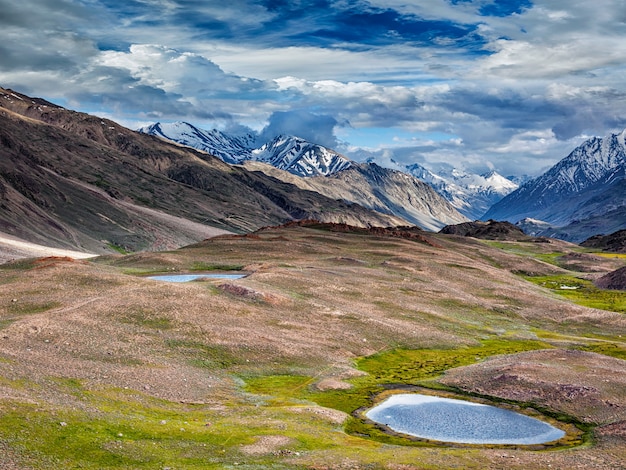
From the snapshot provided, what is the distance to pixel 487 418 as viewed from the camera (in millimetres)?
63344

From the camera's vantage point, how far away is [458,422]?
6122 cm

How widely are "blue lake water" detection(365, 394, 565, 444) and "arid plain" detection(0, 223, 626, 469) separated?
2.13m

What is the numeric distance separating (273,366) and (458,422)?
904 inches

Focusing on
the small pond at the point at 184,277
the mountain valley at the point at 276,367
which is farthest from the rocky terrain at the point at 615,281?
the small pond at the point at 184,277

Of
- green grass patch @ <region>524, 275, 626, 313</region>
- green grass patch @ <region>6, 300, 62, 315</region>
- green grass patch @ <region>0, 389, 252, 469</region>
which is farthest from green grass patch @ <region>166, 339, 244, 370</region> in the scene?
green grass patch @ <region>524, 275, 626, 313</region>

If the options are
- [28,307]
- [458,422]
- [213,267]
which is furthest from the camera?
[213,267]

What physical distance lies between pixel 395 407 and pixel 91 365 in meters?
28.3

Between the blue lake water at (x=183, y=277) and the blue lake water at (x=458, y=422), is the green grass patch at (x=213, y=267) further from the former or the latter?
the blue lake water at (x=458, y=422)

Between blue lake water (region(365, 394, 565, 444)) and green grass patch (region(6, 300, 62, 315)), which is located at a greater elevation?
green grass patch (region(6, 300, 62, 315))

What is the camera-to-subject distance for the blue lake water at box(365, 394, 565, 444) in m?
57.1

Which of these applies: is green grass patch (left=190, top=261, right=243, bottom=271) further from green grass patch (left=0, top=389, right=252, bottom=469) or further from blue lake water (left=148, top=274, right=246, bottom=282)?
green grass patch (left=0, top=389, right=252, bottom=469)

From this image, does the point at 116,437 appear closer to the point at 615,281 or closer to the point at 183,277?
the point at 183,277

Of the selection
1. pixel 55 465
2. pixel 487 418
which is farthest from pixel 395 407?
pixel 55 465

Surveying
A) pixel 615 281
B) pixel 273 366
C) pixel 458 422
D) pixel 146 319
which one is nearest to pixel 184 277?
pixel 146 319
